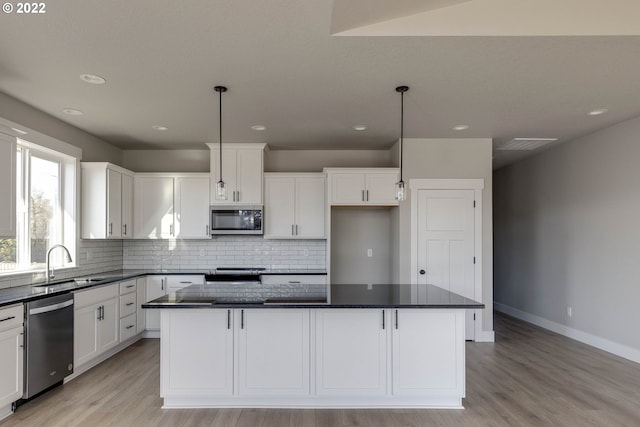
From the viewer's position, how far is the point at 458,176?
5160mm

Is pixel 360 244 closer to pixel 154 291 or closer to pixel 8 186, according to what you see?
pixel 154 291

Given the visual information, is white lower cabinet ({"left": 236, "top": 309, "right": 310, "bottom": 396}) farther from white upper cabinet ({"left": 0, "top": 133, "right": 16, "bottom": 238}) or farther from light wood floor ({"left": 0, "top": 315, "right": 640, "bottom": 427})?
white upper cabinet ({"left": 0, "top": 133, "right": 16, "bottom": 238})

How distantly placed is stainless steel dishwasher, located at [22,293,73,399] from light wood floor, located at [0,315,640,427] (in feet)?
0.58

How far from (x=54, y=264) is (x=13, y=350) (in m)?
1.63

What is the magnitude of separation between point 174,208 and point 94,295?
1.77 m

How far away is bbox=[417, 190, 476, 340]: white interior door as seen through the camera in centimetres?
Result: 509

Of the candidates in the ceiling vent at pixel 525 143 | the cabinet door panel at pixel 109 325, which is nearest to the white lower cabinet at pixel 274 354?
the cabinet door panel at pixel 109 325

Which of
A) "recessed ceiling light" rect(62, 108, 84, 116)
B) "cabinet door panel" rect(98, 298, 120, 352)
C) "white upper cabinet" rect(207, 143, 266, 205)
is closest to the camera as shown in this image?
"recessed ceiling light" rect(62, 108, 84, 116)

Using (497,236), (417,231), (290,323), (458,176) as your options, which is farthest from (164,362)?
(497,236)

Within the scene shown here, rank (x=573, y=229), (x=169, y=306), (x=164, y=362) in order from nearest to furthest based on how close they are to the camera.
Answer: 1. (x=169, y=306)
2. (x=164, y=362)
3. (x=573, y=229)

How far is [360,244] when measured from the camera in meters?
5.84

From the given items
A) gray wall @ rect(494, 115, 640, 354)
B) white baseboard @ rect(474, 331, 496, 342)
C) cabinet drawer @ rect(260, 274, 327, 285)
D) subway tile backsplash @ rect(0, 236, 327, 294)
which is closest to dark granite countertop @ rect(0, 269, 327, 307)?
cabinet drawer @ rect(260, 274, 327, 285)

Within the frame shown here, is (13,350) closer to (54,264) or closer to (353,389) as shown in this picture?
(54,264)

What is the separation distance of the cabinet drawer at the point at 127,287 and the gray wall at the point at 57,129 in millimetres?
1631
